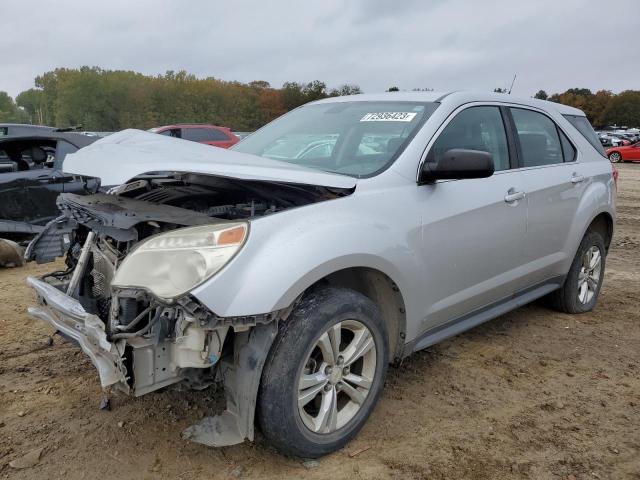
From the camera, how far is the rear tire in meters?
4.58

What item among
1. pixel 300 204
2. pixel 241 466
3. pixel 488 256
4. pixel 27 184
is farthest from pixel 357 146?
pixel 27 184

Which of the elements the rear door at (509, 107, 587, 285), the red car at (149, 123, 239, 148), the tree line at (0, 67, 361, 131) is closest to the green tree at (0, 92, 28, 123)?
the tree line at (0, 67, 361, 131)

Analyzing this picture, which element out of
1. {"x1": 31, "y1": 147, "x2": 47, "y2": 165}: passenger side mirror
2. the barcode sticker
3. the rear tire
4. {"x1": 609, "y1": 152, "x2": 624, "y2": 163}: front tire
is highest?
the barcode sticker

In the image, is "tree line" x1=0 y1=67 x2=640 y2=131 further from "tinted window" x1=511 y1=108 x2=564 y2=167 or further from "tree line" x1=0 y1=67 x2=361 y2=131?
"tinted window" x1=511 y1=108 x2=564 y2=167

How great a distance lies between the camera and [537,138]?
4.12 m

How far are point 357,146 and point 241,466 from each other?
73.5 inches

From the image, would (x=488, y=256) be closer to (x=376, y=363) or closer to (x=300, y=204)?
(x=376, y=363)

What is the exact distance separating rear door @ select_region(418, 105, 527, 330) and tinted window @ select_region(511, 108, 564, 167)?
180mm

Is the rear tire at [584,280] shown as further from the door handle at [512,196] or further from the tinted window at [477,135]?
the tinted window at [477,135]

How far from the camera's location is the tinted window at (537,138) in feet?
13.0

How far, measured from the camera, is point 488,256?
3.41 metres

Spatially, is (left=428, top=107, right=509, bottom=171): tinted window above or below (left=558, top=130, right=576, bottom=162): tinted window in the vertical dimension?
above

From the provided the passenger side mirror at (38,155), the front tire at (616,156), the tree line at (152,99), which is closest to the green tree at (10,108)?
the tree line at (152,99)

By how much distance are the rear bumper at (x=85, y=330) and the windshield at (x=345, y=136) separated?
147 cm
